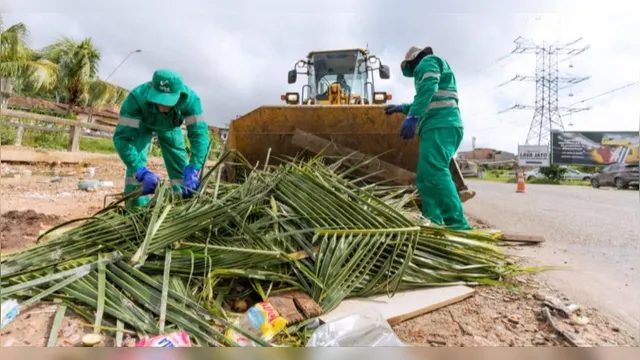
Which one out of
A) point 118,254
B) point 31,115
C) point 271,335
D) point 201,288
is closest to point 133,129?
point 118,254

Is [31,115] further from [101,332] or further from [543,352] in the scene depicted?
[543,352]

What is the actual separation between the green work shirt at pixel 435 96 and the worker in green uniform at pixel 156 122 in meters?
1.70

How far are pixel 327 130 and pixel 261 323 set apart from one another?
235cm

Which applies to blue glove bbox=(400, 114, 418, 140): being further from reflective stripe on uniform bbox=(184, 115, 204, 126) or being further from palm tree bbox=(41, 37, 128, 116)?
palm tree bbox=(41, 37, 128, 116)

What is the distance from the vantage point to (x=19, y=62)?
2926 millimetres

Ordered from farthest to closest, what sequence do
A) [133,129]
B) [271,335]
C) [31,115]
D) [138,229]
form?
[31,115] → [133,129] → [138,229] → [271,335]

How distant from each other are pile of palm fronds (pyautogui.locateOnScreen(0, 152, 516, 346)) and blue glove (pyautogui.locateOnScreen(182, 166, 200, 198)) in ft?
0.37

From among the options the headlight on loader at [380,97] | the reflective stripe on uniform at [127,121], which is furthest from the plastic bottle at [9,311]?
the headlight on loader at [380,97]

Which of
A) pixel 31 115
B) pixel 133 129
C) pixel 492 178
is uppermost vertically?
pixel 31 115

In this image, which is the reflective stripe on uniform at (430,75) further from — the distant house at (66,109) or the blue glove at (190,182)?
the distant house at (66,109)

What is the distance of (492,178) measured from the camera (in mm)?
14391

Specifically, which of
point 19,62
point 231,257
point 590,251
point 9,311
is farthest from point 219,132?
point 590,251

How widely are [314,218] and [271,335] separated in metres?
0.72

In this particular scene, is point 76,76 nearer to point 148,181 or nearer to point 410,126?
point 148,181
